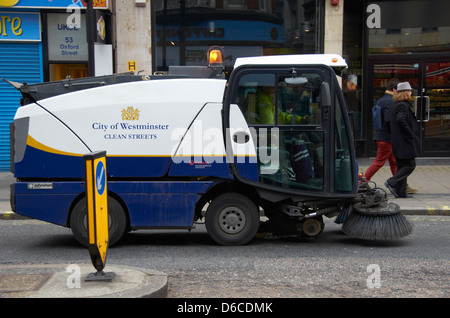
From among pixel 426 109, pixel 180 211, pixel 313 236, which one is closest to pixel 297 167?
pixel 313 236

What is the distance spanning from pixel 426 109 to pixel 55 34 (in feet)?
31.3

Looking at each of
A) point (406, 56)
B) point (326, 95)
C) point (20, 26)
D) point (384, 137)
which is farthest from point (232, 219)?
point (406, 56)

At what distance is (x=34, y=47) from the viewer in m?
14.3

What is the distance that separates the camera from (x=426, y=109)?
15.1 meters

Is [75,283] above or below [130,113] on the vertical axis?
below

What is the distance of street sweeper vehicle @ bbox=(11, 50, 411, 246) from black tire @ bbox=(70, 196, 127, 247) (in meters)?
0.01

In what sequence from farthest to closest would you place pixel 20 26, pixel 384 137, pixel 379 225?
pixel 20 26, pixel 384 137, pixel 379 225

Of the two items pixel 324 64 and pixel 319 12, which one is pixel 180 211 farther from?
pixel 319 12

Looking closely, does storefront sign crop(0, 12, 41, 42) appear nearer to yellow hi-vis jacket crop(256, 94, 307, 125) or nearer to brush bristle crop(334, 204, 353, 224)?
yellow hi-vis jacket crop(256, 94, 307, 125)

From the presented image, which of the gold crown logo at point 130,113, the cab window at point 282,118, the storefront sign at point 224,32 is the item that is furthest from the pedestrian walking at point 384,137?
the gold crown logo at point 130,113

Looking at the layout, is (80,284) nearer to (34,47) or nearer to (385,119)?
(385,119)

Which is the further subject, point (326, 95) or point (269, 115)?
point (269, 115)

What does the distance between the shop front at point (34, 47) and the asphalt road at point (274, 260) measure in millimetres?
6449

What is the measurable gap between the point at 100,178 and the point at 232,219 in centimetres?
244
